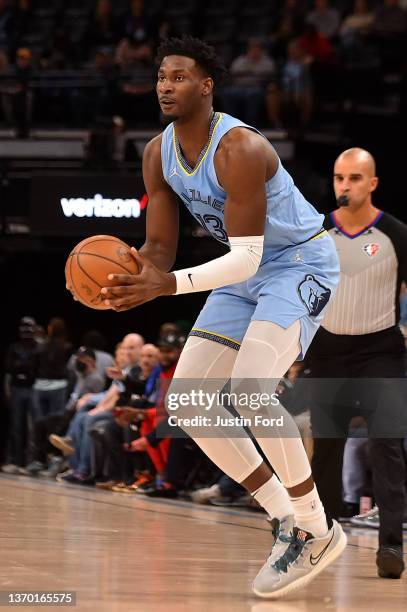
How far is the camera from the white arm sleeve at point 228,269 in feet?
13.5

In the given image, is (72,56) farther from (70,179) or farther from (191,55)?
(191,55)

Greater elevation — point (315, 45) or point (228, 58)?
point (315, 45)

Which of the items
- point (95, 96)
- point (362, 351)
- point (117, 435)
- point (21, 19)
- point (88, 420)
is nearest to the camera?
point (362, 351)

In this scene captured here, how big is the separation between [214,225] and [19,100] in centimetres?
921

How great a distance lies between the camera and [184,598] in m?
4.12

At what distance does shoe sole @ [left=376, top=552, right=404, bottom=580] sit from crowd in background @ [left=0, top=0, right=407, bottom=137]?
7.67 metres

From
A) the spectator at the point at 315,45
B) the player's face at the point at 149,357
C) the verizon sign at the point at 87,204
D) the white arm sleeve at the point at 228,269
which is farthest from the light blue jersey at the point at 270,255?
the spectator at the point at 315,45

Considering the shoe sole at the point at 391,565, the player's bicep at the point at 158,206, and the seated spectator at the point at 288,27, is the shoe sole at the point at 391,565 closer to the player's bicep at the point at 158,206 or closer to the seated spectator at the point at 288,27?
the player's bicep at the point at 158,206

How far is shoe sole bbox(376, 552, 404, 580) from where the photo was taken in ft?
16.0

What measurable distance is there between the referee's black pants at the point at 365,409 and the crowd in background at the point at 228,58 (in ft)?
22.7

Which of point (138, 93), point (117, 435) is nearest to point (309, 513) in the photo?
point (117, 435)

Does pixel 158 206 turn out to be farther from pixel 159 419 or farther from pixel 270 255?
pixel 159 419

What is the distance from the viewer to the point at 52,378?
1200cm

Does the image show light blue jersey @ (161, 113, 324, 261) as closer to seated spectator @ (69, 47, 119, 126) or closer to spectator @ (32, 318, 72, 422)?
→ spectator @ (32, 318, 72, 422)
